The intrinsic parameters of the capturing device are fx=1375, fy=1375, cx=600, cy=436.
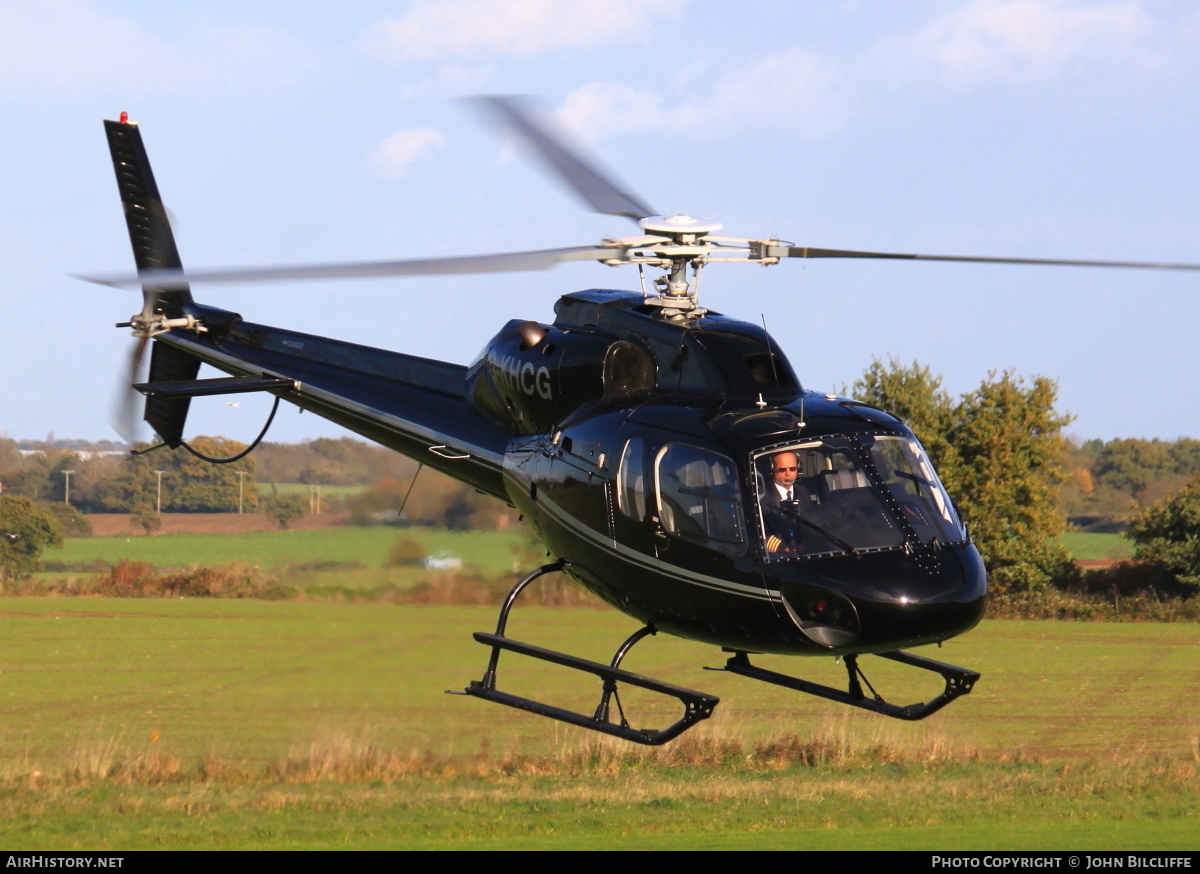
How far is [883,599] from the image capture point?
10.5 m

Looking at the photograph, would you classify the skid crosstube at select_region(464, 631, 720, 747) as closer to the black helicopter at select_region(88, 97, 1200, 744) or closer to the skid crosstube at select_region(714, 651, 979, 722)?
the black helicopter at select_region(88, 97, 1200, 744)

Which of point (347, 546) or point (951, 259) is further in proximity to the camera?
point (347, 546)

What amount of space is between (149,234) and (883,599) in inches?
488

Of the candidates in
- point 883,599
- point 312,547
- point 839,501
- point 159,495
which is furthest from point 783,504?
point 159,495

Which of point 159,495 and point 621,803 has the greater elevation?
point 159,495

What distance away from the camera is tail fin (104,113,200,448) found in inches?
723

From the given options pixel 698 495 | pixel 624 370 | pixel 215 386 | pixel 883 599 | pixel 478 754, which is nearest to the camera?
pixel 883 599

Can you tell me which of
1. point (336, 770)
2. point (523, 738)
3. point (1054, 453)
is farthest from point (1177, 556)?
point (336, 770)

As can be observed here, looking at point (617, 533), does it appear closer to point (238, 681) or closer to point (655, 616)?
point (655, 616)

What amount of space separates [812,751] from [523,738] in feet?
24.6

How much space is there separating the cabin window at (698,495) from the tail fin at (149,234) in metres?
9.50

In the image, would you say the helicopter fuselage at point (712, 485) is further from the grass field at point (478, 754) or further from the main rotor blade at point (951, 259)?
the grass field at point (478, 754)

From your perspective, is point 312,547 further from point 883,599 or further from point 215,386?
point 883,599

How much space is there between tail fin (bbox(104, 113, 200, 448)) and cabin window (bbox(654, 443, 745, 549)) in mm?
9501
